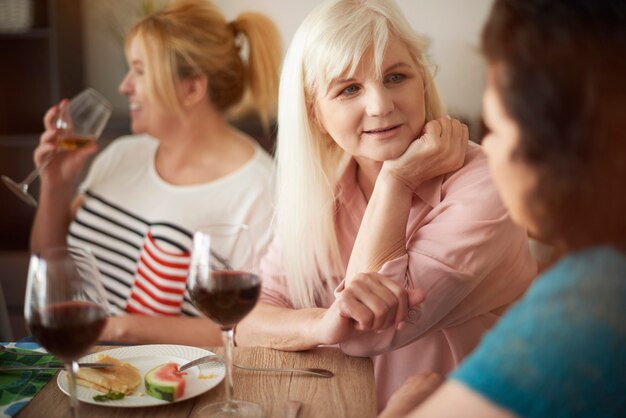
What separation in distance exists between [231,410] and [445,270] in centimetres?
48

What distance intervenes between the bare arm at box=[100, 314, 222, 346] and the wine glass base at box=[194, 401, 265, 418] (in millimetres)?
839

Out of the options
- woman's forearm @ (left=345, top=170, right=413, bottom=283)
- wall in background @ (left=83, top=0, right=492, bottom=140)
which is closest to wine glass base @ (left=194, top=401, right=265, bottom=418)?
woman's forearm @ (left=345, top=170, right=413, bottom=283)

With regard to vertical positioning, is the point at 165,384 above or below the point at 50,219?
above

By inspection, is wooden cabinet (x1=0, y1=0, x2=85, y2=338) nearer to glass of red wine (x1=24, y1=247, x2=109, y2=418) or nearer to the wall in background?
the wall in background

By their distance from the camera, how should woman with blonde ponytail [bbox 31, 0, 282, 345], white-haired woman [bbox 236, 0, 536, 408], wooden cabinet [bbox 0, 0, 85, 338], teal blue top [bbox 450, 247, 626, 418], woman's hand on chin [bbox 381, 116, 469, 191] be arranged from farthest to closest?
wooden cabinet [bbox 0, 0, 85, 338], woman with blonde ponytail [bbox 31, 0, 282, 345], woman's hand on chin [bbox 381, 116, 469, 191], white-haired woman [bbox 236, 0, 536, 408], teal blue top [bbox 450, 247, 626, 418]

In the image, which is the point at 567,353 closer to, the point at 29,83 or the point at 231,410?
the point at 231,410

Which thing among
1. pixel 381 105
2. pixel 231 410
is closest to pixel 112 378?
pixel 231 410

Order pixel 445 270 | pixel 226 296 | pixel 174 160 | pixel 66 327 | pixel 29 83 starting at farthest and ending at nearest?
pixel 29 83 < pixel 174 160 < pixel 445 270 < pixel 226 296 < pixel 66 327

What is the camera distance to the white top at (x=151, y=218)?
2180 mm

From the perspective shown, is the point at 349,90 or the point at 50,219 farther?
the point at 50,219

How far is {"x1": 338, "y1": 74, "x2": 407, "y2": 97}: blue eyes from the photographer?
A: 1518mm

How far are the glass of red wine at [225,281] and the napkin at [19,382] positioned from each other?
0.28 metres

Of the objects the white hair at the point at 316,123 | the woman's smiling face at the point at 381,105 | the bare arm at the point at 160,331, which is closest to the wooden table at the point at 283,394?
the white hair at the point at 316,123

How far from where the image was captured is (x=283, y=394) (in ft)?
3.77
